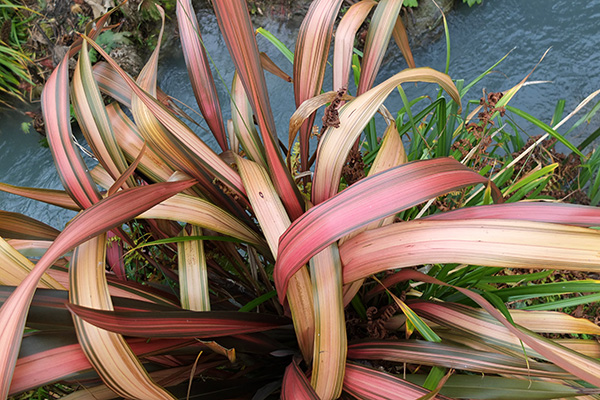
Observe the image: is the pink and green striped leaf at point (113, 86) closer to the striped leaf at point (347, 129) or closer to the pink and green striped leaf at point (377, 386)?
the striped leaf at point (347, 129)

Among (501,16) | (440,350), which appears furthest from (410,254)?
(501,16)

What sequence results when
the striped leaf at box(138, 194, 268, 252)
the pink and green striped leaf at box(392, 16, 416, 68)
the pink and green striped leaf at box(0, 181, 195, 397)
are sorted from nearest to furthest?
the pink and green striped leaf at box(0, 181, 195, 397), the striped leaf at box(138, 194, 268, 252), the pink and green striped leaf at box(392, 16, 416, 68)

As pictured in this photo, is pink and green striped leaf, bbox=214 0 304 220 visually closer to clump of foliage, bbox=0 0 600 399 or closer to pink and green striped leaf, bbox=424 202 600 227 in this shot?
clump of foliage, bbox=0 0 600 399

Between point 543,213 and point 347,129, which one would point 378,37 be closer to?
point 347,129

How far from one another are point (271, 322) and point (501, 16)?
1.76 meters

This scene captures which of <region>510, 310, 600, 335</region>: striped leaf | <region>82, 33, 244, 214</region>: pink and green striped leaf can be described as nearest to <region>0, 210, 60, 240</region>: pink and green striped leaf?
<region>82, 33, 244, 214</region>: pink and green striped leaf

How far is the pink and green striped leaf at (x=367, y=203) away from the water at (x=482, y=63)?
93cm

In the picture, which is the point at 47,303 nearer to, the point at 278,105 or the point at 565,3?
the point at 278,105

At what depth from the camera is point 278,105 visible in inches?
73.2

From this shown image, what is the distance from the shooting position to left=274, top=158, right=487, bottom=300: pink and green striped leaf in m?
0.51

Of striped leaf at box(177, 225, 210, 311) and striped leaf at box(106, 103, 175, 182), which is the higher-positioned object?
striped leaf at box(106, 103, 175, 182)

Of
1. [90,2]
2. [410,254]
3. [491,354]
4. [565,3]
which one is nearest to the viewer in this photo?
[410,254]

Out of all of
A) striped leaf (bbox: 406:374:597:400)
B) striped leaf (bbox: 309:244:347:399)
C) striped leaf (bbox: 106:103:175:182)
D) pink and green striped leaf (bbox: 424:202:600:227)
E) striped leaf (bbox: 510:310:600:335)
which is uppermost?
striped leaf (bbox: 106:103:175:182)

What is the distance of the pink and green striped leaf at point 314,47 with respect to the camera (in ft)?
2.77
